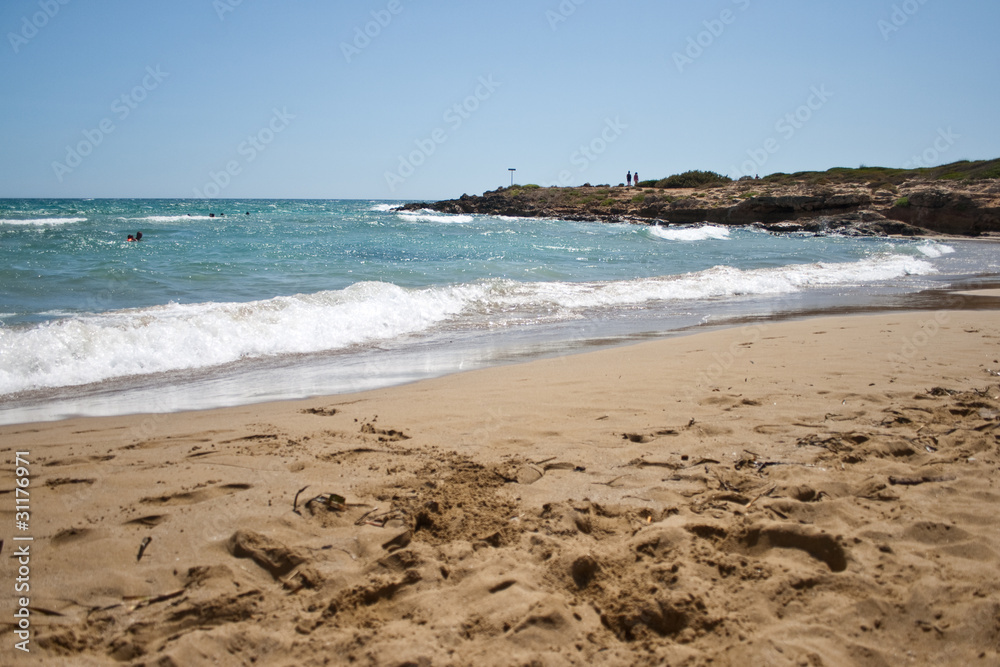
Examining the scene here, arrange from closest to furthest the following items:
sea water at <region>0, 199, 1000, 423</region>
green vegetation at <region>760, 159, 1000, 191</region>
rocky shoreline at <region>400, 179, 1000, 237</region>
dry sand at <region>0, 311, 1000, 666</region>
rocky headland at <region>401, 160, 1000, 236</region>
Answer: dry sand at <region>0, 311, 1000, 666</region> → sea water at <region>0, 199, 1000, 423</region> → rocky shoreline at <region>400, 179, 1000, 237</region> → rocky headland at <region>401, 160, 1000, 236</region> → green vegetation at <region>760, 159, 1000, 191</region>

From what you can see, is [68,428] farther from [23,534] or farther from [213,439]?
[23,534]

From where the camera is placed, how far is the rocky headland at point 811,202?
30516mm

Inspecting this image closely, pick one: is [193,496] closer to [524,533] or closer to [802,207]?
[524,533]

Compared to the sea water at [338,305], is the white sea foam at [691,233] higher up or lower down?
higher up

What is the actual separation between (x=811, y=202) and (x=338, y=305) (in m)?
35.8

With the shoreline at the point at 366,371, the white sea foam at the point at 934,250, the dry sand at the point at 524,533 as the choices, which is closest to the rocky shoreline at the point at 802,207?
the white sea foam at the point at 934,250

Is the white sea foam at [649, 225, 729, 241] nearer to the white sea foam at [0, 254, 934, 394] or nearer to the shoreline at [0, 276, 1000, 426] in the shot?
the white sea foam at [0, 254, 934, 394]

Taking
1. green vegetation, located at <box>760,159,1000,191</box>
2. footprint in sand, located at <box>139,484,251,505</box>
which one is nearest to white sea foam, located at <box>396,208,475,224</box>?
green vegetation, located at <box>760,159,1000,191</box>

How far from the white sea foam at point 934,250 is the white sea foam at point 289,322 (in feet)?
36.1

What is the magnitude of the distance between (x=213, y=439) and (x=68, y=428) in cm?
135

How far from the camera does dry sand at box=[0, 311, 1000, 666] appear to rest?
1976 millimetres

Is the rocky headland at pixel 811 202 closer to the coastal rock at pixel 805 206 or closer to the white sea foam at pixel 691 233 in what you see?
the coastal rock at pixel 805 206

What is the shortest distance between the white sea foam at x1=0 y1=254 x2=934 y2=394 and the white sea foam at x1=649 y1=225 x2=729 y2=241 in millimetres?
16282

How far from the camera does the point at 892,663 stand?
1.88 meters
